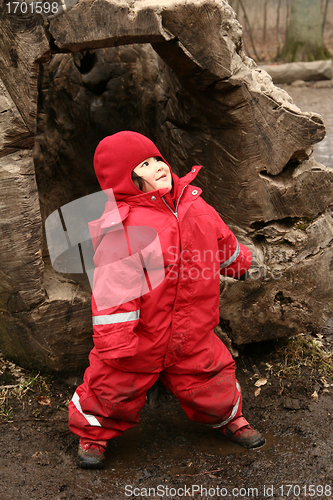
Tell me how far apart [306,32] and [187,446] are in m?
9.93

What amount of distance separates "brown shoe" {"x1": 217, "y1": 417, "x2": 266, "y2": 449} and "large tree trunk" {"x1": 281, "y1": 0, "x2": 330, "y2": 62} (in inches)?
373

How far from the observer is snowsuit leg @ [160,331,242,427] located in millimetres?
2188

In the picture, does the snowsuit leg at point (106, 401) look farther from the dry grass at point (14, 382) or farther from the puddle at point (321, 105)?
the puddle at point (321, 105)

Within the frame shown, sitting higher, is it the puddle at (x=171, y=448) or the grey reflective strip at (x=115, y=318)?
the grey reflective strip at (x=115, y=318)

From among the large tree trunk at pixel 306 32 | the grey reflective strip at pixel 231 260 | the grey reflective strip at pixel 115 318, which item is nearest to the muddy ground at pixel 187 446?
the grey reflective strip at pixel 115 318

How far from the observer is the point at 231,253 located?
7.57 feet

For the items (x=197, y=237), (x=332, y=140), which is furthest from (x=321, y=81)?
(x=197, y=237)

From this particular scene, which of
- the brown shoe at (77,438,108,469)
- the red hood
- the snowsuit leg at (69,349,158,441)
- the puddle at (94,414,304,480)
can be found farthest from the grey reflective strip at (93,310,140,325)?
the puddle at (94,414,304,480)

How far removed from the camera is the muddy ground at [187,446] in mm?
2082

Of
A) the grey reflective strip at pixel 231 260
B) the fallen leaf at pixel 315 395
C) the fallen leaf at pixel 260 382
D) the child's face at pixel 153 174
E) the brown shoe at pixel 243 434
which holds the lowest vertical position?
the fallen leaf at pixel 260 382

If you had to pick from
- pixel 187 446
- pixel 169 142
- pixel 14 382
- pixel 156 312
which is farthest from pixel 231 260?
pixel 14 382

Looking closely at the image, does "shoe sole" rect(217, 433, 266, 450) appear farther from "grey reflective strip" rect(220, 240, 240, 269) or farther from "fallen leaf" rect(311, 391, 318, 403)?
"grey reflective strip" rect(220, 240, 240, 269)

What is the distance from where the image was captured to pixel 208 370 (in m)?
2.20

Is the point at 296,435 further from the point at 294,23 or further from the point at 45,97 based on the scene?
the point at 294,23
